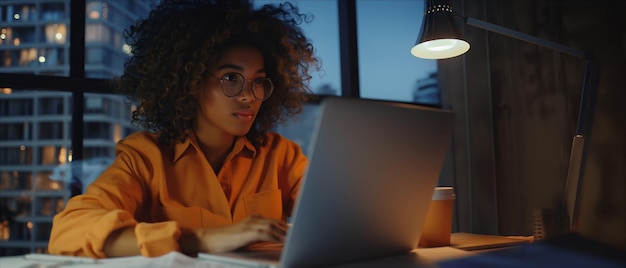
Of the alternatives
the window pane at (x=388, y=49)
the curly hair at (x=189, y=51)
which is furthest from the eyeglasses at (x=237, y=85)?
the window pane at (x=388, y=49)

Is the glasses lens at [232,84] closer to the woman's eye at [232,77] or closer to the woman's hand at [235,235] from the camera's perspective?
the woman's eye at [232,77]

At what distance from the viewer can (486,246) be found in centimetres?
96

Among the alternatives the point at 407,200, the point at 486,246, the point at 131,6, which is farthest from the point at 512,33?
the point at 131,6

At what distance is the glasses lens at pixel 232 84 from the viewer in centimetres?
143

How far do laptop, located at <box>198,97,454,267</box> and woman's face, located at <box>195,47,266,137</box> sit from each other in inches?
25.2

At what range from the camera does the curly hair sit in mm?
1530

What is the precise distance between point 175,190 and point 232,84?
13.5 inches

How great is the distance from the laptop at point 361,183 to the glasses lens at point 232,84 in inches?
26.9

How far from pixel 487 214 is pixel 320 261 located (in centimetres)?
201

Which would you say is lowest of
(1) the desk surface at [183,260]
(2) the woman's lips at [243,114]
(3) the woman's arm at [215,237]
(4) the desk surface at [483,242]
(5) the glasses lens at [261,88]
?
(4) the desk surface at [483,242]

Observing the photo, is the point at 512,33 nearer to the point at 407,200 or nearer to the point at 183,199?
the point at 407,200

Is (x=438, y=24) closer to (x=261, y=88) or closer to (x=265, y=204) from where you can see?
(x=261, y=88)

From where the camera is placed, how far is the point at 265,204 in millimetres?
1462

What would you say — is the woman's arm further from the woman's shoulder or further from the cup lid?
the woman's shoulder
